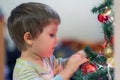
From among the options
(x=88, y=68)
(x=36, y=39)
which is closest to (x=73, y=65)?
(x=88, y=68)

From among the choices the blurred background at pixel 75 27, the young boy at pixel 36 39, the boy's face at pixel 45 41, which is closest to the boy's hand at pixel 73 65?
the young boy at pixel 36 39

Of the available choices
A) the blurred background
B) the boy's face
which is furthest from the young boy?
the blurred background

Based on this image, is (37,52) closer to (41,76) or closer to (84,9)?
(41,76)

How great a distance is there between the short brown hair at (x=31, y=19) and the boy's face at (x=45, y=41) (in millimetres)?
18

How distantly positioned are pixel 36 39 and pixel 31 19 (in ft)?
0.28

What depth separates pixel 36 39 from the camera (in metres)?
1.08

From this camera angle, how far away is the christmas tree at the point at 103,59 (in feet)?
3.10

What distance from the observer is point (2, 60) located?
5.44 ft

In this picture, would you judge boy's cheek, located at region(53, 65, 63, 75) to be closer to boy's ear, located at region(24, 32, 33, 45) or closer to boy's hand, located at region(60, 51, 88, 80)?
boy's hand, located at region(60, 51, 88, 80)

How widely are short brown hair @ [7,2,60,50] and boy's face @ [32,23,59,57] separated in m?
0.02

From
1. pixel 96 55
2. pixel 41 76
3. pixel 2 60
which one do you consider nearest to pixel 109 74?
pixel 96 55

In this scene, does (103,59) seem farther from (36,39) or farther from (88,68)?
(36,39)

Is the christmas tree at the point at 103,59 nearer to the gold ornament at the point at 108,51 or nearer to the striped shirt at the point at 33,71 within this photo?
the gold ornament at the point at 108,51

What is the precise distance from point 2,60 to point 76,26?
0.51 metres
